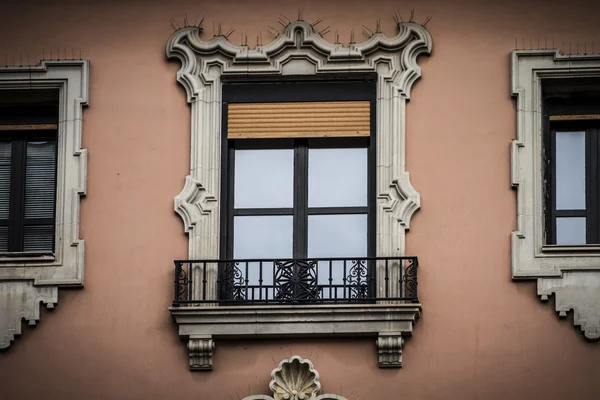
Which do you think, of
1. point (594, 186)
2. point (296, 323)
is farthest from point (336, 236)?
point (594, 186)

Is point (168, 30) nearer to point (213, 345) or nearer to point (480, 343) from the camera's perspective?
point (213, 345)

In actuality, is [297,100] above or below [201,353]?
above

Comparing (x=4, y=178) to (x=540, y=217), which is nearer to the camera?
(x=540, y=217)

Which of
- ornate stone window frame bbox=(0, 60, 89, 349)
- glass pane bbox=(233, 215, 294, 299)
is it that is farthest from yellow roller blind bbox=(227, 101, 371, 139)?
ornate stone window frame bbox=(0, 60, 89, 349)

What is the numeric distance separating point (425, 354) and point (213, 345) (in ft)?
6.87

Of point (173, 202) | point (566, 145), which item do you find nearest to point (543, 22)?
point (566, 145)

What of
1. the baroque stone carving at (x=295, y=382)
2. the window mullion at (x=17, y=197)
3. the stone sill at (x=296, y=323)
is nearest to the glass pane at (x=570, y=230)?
the stone sill at (x=296, y=323)

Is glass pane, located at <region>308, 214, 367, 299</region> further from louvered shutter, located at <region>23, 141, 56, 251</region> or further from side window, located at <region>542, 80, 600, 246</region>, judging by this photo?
louvered shutter, located at <region>23, 141, 56, 251</region>

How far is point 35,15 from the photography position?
19828 millimetres

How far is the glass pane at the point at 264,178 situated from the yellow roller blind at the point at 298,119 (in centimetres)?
23

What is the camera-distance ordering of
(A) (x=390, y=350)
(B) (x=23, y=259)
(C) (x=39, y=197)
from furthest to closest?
(C) (x=39, y=197)
(B) (x=23, y=259)
(A) (x=390, y=350)

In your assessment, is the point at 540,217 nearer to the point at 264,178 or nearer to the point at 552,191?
the point at 552,191

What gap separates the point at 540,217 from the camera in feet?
61.8

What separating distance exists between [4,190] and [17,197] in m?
0.18
